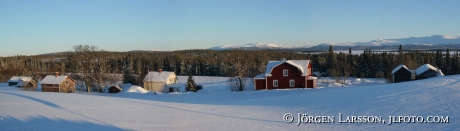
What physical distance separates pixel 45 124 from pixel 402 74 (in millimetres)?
Answer: 40086

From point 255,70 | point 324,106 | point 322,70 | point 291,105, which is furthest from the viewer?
point 322,70

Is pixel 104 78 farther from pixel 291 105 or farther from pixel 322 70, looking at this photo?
pixel 322 70

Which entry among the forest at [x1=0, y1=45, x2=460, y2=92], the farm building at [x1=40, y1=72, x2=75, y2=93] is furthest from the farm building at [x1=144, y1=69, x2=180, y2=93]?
the farm building at [x1=40, y1=72, x2=75, y2=93]

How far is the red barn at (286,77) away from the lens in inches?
1486

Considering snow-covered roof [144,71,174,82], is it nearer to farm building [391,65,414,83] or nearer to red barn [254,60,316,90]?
red barn [254,60,316,90]

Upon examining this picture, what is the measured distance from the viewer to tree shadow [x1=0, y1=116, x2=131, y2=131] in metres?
15.0

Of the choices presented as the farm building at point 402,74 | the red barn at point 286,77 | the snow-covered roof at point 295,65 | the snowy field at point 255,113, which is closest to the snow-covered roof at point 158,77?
the red barn at point 286,77

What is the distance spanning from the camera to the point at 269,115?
1772cm

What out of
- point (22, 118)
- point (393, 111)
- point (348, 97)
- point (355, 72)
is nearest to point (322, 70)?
point (355, 72)

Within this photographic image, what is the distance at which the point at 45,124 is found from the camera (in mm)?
16031

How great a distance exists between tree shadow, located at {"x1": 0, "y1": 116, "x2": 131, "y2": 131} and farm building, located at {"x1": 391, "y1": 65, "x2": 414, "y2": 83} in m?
37.5

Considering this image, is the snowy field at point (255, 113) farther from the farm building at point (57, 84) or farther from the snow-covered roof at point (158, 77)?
the farm building at point (57, 84)

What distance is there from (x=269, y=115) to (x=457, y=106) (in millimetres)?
9118

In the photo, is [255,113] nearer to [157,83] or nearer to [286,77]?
[286,77]
